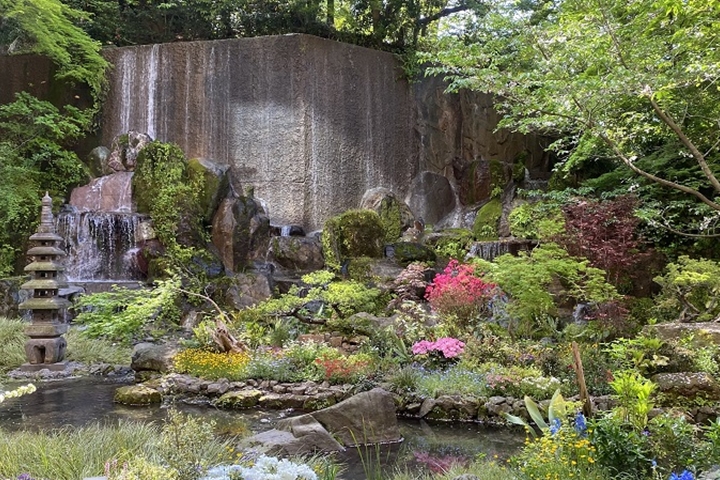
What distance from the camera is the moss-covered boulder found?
14.5 m

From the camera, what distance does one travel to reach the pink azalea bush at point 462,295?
8820 millimetres

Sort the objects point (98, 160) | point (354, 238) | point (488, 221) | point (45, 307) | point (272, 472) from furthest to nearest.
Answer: point (98, 160) < point (488, 221) < point (354, 238) < point (45, 307) < point (272, 472)

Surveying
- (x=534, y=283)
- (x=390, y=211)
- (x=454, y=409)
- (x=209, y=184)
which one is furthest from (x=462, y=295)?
(x=209, y=184)

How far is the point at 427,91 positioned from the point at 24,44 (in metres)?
12.1

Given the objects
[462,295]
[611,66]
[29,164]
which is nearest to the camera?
[611,66]

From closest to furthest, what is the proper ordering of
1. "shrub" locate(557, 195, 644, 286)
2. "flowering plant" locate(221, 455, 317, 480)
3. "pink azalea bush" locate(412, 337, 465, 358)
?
"flowering plant" locate(221, 455, 317, 480), "pink azalea bush" locate(412, 337, 465, 358), "shrub" locate(557, 195, 644, 286)

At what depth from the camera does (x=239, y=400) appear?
7.48 m

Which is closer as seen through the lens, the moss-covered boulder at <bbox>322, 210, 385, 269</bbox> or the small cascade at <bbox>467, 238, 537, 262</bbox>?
the small cascade at <bbox>467, 238, 537, 262</bbox>

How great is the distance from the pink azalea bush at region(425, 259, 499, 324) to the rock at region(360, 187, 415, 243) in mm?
6697

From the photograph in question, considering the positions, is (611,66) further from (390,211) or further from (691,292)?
(390,211)

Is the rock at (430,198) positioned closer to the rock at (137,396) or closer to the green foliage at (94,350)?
the green foliage at (94,350)

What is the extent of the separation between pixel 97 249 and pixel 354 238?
611 cm

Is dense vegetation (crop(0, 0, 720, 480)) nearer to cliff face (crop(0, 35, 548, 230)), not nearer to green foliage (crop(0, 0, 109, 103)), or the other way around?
green foliage (crop(0, 0, 109, 103))

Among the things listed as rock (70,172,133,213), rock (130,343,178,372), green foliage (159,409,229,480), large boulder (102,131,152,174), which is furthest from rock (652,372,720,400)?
large boulder (102,131,152,174)
